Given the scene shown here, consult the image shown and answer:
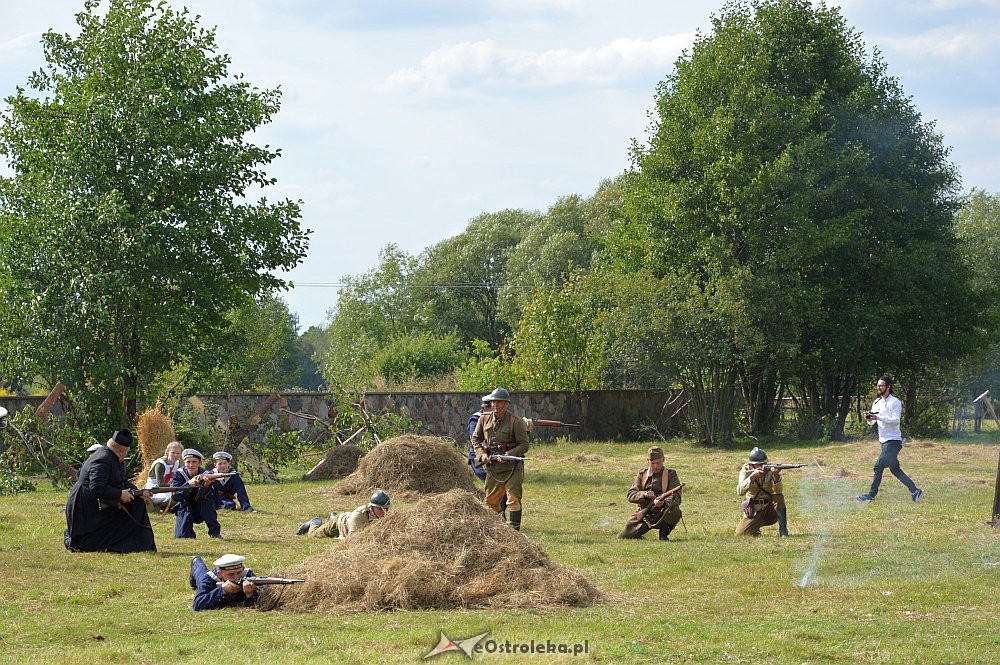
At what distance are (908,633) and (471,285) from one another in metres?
73.1

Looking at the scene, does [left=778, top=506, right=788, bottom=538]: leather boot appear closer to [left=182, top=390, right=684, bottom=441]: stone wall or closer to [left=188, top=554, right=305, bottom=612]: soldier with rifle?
[left=188, top=554, right=305, bottom=612]: soldier with rifle

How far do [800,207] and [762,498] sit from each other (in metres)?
21.4

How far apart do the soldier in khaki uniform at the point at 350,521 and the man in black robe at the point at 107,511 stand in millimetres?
2300

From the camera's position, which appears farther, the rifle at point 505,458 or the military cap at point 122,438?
the rifle at point 505,458

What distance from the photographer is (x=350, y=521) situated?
13.8 meters

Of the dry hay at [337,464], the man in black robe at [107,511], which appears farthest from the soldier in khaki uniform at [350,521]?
the dry hay at [337,464]

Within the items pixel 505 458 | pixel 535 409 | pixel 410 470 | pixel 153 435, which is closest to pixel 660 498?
pixel 505 458

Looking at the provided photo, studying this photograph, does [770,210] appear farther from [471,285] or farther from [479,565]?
[471,285]

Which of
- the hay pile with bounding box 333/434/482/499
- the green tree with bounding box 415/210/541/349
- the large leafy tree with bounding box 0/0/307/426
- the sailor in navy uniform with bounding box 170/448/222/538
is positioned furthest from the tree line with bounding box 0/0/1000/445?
the green tree with bounding box 415/210/541/349

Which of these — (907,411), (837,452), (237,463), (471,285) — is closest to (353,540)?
(237,463)

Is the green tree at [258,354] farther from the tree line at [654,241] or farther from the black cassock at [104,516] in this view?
the black cassock at [104,516]

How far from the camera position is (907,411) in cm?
4128

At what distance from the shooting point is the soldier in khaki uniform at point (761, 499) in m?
14.5

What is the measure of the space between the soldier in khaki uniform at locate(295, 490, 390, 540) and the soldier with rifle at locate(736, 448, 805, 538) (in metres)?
4.86
